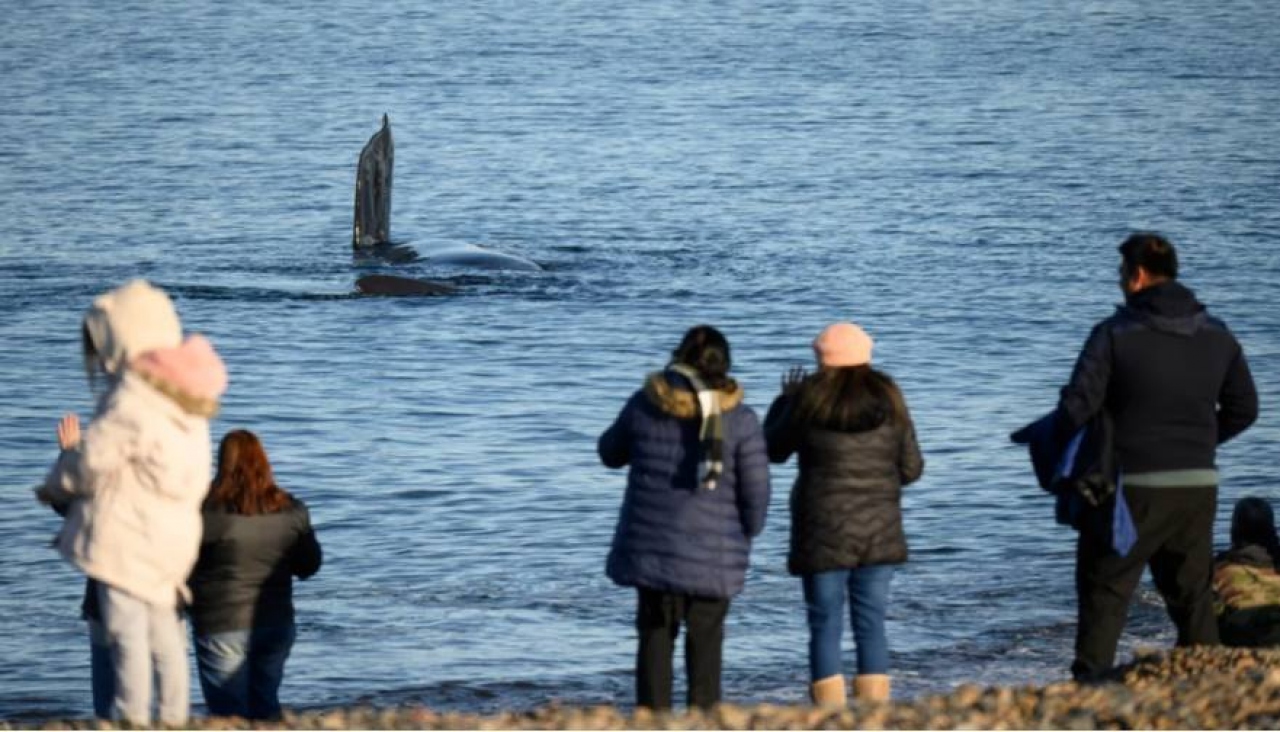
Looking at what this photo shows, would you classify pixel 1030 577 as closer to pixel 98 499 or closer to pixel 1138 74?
pixel 98 499

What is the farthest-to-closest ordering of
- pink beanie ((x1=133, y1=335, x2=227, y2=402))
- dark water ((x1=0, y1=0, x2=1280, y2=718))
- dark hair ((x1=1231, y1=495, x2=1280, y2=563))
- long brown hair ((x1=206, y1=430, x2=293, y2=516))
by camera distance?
dark water ((x1=0, y1=0, x2=1280, y2=718)) < dark hair ((x1=1231, y1=495, x2=1280, y2=563)) < long brown hair ((x1=206, y1=430, x2=293, y2=516)) < pink beanie ((x1=133, y1=335, x2=227, y2=402))

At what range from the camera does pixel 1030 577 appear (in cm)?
1919

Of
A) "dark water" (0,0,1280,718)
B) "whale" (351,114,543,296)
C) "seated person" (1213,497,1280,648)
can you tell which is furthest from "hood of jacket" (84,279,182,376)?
"whale" (351,114,543,296)

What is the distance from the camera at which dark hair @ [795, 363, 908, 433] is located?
10.3 metres

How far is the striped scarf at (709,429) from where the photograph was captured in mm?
9898

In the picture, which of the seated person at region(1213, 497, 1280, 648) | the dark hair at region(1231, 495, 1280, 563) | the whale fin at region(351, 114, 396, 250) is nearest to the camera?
the seated person at region(1213, 497, 1280, 648)

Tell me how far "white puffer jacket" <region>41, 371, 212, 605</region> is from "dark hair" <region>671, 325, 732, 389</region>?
6.75ft

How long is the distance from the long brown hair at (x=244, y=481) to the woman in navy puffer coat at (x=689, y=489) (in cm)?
152

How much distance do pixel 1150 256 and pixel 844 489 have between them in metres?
1.61

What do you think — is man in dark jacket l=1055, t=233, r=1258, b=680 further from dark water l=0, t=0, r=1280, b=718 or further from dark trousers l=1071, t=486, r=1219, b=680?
dark water l=0, t=0, r=1280, b=718

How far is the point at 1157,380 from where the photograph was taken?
33.8 ft

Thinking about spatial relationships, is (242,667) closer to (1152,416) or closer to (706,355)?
(706,355)

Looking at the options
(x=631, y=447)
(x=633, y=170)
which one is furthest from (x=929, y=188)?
(x=631, y=447)

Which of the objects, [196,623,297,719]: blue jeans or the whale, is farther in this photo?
the whale
